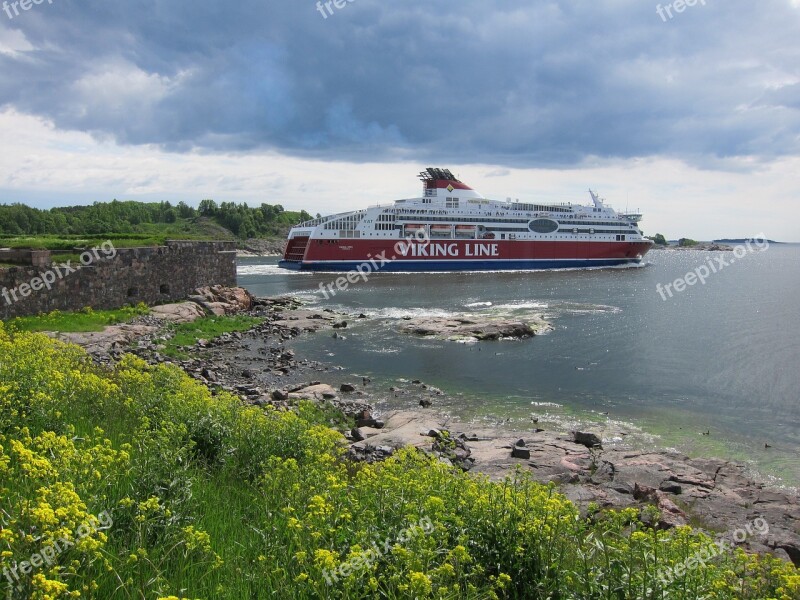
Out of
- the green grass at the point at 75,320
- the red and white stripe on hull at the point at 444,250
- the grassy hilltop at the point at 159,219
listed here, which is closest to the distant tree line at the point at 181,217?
the grassy hilltop at the point at 159,219

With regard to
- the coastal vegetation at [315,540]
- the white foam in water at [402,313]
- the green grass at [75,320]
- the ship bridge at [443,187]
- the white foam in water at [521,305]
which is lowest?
the white foam in water at [402,313]

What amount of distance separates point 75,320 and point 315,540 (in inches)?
693

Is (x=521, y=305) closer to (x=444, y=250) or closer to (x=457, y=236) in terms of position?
(x=444, y=250)

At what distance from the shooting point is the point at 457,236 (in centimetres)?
6525

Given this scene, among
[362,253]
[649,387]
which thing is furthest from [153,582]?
[362,253]

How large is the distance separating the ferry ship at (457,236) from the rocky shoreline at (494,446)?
39.0 metres

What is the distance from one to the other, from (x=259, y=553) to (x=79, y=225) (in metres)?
94.6

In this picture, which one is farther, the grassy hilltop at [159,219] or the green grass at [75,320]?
the grassy hilltop at [159,219]

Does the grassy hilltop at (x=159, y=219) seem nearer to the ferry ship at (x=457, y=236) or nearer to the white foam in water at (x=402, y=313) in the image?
the ferry ship at (x=457, y=236)

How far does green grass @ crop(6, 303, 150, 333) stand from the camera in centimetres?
1625

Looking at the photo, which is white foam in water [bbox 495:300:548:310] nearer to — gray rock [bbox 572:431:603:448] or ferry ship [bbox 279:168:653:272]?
gray rock [bbox 572:431:603:448]

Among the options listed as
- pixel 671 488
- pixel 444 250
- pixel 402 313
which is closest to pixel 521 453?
pixel 671 488

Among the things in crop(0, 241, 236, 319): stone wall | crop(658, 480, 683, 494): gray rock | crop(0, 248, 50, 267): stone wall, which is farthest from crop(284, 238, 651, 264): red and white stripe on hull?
crop(658, 480, 683, 494): gray rock

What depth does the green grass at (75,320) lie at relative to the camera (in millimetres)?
16253
